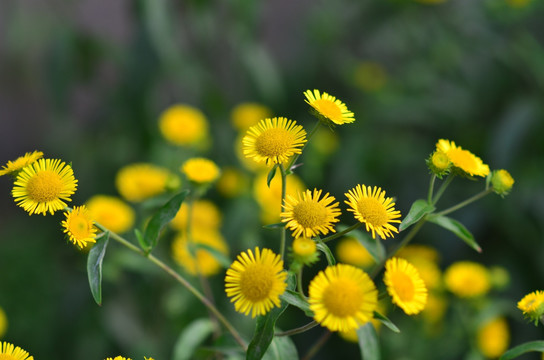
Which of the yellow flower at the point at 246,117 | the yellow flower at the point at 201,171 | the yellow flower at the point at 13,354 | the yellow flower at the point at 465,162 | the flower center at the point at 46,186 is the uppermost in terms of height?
the yellow flower at the point at 246,117

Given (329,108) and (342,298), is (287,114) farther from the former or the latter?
(342,298)

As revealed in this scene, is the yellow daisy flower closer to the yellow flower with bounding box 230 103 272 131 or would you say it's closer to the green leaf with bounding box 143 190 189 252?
the green leaf with bounding box 143 190 189 252

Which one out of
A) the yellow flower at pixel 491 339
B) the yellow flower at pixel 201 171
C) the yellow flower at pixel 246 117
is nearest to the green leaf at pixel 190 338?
the yellow flower at pixel 201 171

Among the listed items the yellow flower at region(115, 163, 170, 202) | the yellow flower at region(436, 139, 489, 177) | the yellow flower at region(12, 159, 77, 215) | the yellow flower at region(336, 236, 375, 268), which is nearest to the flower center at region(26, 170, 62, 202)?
the yellow flower at region(12, 159, 77, 215)

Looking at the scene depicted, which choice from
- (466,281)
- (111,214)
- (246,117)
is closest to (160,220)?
(111,214)

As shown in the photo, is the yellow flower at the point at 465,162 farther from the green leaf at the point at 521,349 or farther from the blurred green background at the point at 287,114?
the blurred green background at the point at 287,114

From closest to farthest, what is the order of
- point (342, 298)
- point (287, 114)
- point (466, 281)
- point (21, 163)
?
point (342, 298), point (21, 163), point (466, 281), point (287, 114)
